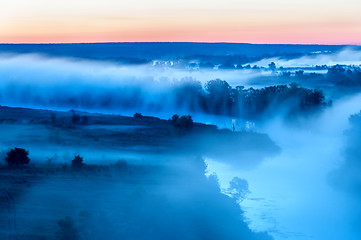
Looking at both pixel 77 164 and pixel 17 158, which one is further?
pixel 17 158

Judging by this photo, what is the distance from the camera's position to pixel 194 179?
14867 mm

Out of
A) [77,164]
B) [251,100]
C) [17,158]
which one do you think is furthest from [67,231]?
[251,100]

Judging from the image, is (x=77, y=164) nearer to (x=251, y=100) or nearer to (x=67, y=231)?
(x=67, y=231)

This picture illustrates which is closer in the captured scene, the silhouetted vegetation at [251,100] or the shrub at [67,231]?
the shrub at [67,231]

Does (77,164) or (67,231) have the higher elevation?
(77,164)

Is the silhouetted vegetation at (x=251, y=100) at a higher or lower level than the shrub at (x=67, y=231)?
higher

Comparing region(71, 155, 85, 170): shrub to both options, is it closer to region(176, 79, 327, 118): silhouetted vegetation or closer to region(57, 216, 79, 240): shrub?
region(57, 216, 79, 240): shrub

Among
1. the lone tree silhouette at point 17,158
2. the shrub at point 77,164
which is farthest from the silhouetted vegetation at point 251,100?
the lone tree silhouette at point 17,158

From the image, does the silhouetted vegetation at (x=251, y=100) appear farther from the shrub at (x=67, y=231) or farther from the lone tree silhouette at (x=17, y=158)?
the shrub at (x=67, y=231)

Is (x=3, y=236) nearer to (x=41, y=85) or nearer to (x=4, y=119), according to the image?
(x=4, y=119)

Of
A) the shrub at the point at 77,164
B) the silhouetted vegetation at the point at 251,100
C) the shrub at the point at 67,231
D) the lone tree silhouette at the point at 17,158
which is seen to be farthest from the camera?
the silhouetted vegetation at the point at 251,100

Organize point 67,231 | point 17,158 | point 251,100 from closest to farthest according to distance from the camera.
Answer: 1. point 67,231
2. point 17,158
3. point 251,100

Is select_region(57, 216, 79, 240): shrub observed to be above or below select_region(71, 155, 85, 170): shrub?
below

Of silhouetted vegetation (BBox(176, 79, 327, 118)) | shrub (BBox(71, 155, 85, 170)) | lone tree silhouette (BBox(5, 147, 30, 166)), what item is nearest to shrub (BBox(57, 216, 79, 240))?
shrub (BBox(71, 155, 85, 170))
